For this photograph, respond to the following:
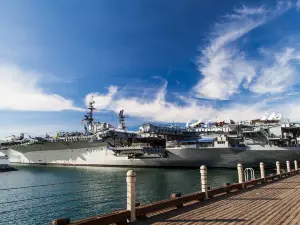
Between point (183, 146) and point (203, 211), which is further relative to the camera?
point (183, 146)

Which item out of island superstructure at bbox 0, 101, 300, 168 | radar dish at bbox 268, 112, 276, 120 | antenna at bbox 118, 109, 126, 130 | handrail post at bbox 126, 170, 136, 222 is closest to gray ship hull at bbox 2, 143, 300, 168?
island superstructure at bbox 0, 101, 300, 168

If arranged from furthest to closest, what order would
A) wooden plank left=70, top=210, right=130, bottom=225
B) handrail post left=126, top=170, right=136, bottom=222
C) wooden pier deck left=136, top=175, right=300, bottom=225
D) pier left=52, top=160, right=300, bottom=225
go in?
handrail post left=126, top=170, right=136, bottom=222
wooden pier deck left=136, top=175, right=300, bottom=225
pier left=52, top=160, right=300, bottom=225
wooden plank left=70, top=210, right=130, bottom=225

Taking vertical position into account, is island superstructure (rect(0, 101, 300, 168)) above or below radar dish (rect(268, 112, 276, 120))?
below

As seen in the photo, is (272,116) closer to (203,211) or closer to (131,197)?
(203,211)

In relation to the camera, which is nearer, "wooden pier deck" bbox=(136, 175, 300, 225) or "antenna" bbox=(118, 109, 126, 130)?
"wooden pier deck" bbox=(136, 175, 300, 225)

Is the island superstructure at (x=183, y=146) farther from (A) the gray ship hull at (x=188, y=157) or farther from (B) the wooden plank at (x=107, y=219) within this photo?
(B) the wooden plank at (x=107, y=219)

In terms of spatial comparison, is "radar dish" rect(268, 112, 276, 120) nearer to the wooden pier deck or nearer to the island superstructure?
the island superstructure

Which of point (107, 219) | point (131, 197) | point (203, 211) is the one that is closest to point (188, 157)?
point (203, 211)

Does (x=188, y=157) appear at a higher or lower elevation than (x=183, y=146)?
lower

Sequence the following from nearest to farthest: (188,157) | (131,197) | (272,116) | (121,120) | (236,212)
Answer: (131,197), (236,212), (188,157), (272,116), (121,120)

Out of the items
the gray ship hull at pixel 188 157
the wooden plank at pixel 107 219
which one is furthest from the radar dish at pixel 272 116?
the wooden plank at pixel 107 219

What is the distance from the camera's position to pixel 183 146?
44.0 metres

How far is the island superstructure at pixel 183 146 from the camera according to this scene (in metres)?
39.4

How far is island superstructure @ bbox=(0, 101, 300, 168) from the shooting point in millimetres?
39438
